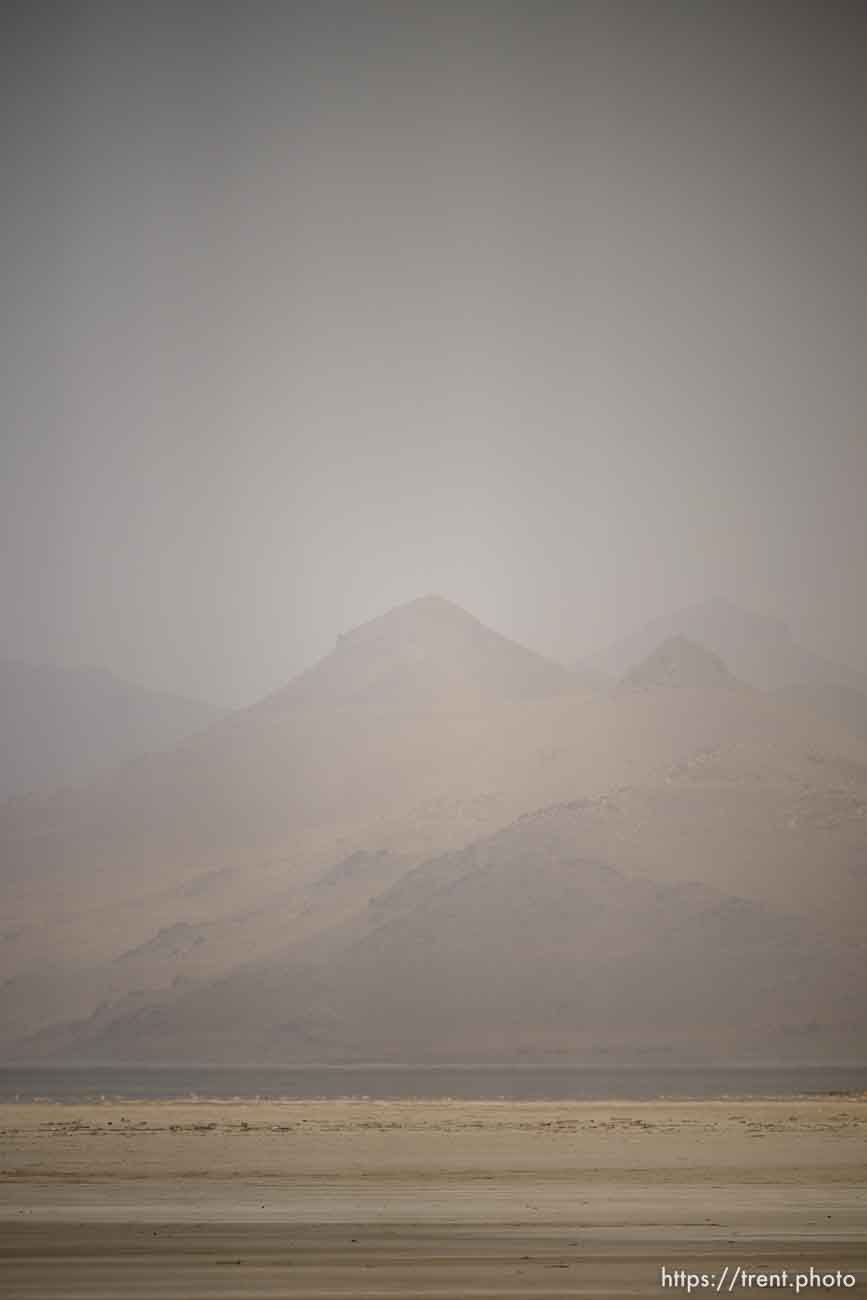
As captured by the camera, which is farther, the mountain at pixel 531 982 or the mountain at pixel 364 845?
the mountain at pixel 364 845

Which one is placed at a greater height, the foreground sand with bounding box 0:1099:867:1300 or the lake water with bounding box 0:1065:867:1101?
the foreground sand with bounding box 0:1099:867:1300

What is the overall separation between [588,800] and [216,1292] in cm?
15730

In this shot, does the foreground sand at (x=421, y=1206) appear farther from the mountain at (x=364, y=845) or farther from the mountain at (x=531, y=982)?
the mountain at (x=364, y=845)

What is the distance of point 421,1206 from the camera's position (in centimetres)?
2495

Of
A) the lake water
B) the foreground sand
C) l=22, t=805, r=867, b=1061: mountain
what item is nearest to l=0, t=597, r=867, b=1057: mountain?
l=22, t=805, r=867, b=1061: mountain

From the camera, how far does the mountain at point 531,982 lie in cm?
14375

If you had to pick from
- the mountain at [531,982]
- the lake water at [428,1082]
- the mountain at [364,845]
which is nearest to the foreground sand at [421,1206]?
the lake water at [428,1082]

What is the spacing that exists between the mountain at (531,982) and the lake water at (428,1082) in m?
14.3

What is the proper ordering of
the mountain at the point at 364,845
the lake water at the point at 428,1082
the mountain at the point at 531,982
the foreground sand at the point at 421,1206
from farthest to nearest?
the mountain at the point at 364,845, the mountain at the point at 531,982, the lake water at the point at 428,1082, the foreground sand at the point at 421,1206

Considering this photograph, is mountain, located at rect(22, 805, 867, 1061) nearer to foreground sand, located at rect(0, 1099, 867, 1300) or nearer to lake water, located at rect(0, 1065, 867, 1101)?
lake water, located at rect(0, 1065, 867, 1101)

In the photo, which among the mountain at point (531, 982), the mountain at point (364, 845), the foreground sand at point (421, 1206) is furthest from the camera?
the mountain at point (364, 845)

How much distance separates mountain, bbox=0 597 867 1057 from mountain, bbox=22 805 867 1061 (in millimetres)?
964

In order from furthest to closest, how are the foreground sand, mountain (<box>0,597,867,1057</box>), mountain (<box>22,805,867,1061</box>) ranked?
mountain (<box>0,597,867,1057</box>) → mountain (<box>22,805,867,1061</box>) → the foreground sand

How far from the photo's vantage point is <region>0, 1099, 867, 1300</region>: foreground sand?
18.7 meters
